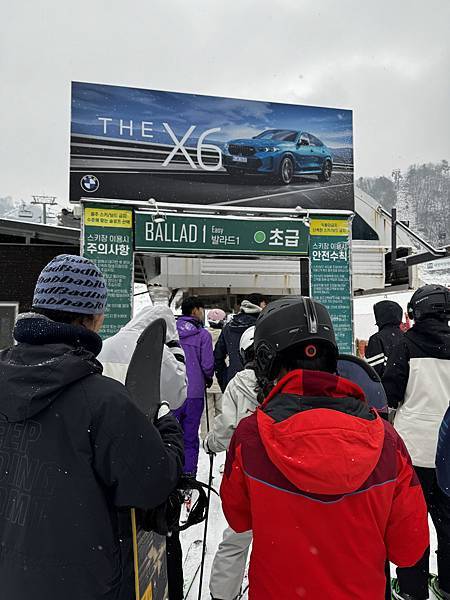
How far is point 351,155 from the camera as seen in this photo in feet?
24.9

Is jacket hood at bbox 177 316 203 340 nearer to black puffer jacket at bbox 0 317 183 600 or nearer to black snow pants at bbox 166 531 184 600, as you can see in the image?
Answer: black snow pants at bbox 166 531 184 600

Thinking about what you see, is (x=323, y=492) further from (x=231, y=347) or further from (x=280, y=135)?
(x=280, y=135)

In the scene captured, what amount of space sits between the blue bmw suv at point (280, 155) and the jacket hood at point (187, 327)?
2.98 m

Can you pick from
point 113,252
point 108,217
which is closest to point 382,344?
point 113,252

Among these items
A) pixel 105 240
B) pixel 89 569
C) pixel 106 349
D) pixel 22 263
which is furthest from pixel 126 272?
pixel 89 569

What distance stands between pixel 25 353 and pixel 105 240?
519 centimetres

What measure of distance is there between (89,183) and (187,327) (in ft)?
9.19

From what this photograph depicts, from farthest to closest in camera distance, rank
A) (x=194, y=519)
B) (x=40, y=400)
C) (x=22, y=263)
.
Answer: (x=22, y=263) < (x=194, y=519) < (x=40, y=400)

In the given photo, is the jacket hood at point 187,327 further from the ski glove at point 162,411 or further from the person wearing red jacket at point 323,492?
the person wearing red jacket at point 323,492

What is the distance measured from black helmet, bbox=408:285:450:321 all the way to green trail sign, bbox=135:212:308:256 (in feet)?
13.0

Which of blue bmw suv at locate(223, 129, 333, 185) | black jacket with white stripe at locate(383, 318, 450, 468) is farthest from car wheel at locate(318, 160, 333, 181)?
black jacket with white stripe at locate(383, 318, 450, 468)

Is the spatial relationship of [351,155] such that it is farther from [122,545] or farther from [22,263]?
[122,545]

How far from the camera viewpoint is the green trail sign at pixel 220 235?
643 cm

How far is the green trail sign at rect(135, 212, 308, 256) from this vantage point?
253 inches
